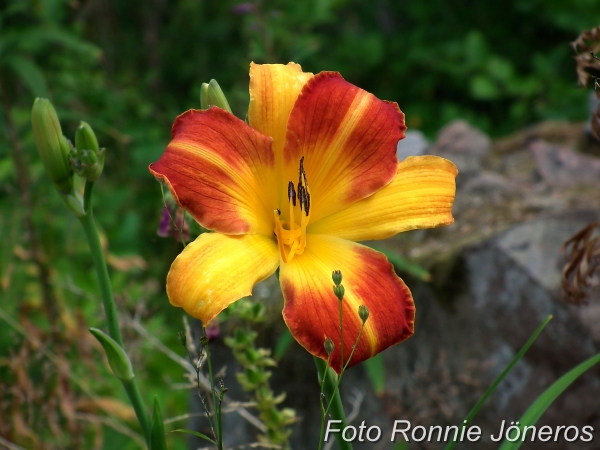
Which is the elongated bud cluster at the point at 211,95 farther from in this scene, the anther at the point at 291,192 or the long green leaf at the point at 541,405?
the long green leaf at the point at 541,405

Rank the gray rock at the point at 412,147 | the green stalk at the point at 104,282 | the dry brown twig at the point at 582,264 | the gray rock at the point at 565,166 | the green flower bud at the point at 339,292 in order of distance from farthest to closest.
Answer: the gray rock at the point at 412,147 → the gray rock at the point at 565,166 → the dry brown twig at the point at 582,264 → the green stalk at the point at 104,282 → the green flower bud at the point at 339,292

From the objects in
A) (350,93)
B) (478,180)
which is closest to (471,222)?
(478,180)

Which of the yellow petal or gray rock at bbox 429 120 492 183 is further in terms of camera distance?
gray rock at bbox 429 120 492 183

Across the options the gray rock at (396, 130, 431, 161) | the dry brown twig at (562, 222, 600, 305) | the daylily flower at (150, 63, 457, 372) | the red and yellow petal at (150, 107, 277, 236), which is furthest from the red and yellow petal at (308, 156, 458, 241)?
the gray rock at (396, 130, 431, 161)

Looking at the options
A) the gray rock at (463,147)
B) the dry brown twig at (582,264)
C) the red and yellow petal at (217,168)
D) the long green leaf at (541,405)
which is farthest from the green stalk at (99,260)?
the gray rock at (463,147)

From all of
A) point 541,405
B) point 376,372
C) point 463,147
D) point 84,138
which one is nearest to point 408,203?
point 541,405

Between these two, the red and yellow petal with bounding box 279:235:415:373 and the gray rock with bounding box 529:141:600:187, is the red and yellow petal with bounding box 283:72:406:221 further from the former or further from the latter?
the gray rock with bounding box 529:141:600:187
